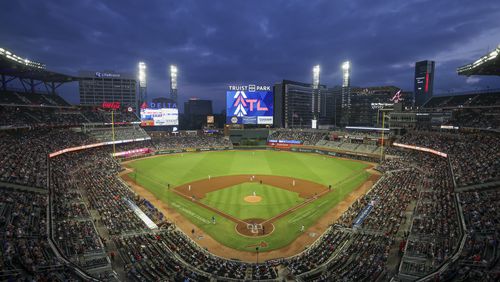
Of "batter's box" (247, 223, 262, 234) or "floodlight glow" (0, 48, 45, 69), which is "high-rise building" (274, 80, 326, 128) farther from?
"batter's box" (247, 223, 262, 234)

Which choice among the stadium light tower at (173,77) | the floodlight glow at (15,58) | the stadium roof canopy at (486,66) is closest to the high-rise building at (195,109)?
the stadium light tower at (173,77)

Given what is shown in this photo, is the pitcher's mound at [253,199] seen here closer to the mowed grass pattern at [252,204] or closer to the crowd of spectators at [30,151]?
the mowed grass pattern at [252,204]

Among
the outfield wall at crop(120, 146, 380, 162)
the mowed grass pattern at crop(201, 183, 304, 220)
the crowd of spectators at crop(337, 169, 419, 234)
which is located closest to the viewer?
the crowd of spectators at crop(337, 169, 419, 234)

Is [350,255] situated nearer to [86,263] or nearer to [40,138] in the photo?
[86,263]

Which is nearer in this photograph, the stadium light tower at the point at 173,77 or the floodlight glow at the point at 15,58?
the floodlight glow at the point at 15,58

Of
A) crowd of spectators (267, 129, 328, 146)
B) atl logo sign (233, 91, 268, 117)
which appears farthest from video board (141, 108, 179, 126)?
crowd of spectators (267, 129, 328, 146)

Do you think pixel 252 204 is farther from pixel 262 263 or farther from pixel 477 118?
pixel 477 118
